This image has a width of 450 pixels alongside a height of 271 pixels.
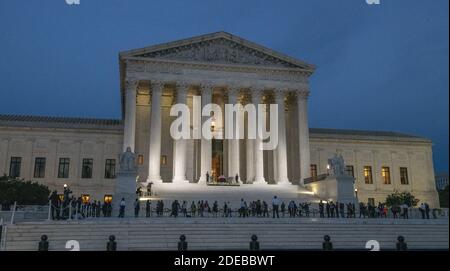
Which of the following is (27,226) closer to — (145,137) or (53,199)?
(53,199)

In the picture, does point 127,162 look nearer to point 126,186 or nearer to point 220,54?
point 126,186

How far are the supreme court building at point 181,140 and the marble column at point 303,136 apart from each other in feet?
0.35

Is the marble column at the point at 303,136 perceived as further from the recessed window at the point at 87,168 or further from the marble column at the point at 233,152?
the recessed window at the point at 87,168

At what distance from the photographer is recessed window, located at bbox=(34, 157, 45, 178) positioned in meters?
48.3

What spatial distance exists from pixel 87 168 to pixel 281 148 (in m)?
21.9

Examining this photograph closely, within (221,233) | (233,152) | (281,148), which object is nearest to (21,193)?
(233,152)

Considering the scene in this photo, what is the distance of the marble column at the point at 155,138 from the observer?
42.7 meters

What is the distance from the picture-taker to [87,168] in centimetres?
4978

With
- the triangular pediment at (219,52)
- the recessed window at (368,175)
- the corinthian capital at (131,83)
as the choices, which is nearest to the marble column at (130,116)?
the corinthian capital at (131,83)

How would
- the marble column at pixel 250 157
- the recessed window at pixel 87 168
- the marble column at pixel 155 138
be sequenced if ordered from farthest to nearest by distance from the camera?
the recessed window at pixel 87 168 → the marble column at pixel 250 157 → the marble column at pixel 155 138

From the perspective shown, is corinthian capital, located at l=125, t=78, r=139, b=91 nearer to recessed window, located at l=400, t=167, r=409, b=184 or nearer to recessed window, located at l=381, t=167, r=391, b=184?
A: recessed window, located at l=381, t=167, r=391, b=184

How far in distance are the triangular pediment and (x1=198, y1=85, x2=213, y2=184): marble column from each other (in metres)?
3.14

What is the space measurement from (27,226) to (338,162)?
25.3 m

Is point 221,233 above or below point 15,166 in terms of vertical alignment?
below
